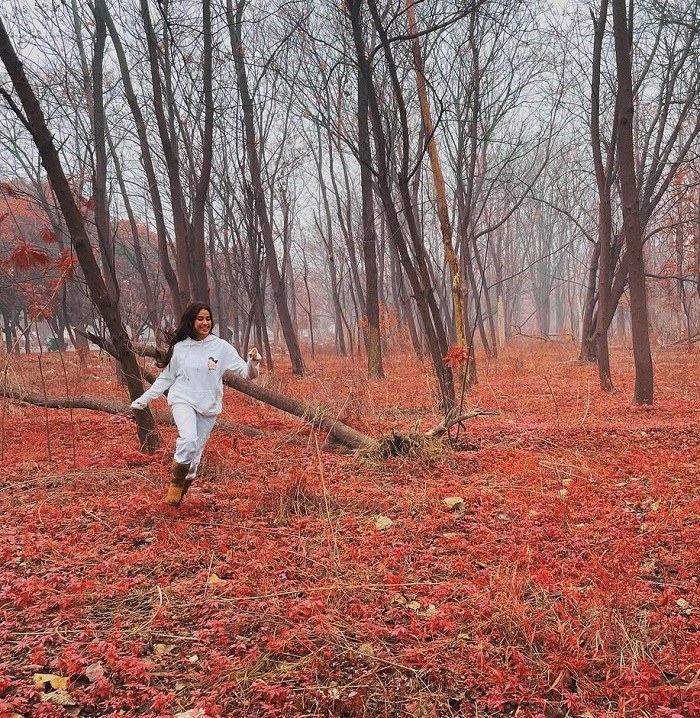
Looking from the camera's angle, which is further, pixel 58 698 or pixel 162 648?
pixel 162 648

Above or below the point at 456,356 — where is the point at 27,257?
above

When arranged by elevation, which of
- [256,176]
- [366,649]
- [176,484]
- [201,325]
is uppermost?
[256,176]

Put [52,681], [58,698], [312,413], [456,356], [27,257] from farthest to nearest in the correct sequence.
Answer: [456,356], [312,413], [27,257], [52,681], [58,698]

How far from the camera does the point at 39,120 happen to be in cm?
550

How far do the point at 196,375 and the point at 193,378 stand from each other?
3 centimetres

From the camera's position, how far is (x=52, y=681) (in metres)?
2.39

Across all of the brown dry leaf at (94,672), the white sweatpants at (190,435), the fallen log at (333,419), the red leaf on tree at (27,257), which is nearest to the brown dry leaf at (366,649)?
the brown dry leaf at (94,672)

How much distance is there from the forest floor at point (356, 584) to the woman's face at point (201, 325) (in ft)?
4.63

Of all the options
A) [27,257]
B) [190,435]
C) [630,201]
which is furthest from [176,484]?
[630,201]

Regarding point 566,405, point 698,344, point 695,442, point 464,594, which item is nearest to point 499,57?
point 566,405

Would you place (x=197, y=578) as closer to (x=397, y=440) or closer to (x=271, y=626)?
(x=271, y=626)

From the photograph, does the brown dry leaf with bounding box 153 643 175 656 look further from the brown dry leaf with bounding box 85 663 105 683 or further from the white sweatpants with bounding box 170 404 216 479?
the white sweatpants with bounding box 170 404 216 479

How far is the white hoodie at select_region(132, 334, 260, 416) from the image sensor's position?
4.68m

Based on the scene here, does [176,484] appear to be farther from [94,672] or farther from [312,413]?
[312,413]
